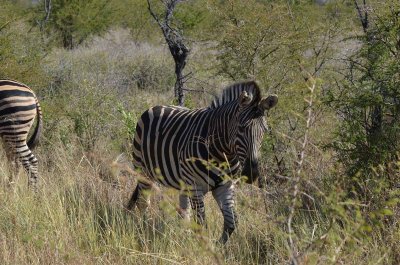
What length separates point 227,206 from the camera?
4812 millimetres

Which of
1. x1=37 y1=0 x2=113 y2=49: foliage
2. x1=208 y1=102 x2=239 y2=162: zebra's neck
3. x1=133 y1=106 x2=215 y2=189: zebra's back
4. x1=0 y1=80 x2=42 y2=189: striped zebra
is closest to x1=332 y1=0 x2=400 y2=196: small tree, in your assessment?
x1=208 y1=102 x2=239 y2=162: zebra's neck

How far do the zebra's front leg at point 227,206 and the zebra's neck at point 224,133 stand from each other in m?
0.26

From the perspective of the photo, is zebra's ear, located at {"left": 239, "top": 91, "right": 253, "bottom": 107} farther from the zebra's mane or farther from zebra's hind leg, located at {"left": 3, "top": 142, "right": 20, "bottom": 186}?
zebra's hind leg, located at {"left": 3, "top": 142, "right": 20, "bottom": 186}

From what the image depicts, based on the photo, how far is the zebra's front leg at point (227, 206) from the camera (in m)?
4.68

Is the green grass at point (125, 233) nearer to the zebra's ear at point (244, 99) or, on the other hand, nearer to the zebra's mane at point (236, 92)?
the zebra's ear at point (244, 99)

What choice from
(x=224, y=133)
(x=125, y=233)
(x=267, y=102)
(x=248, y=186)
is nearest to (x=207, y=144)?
(x=224, y=133)

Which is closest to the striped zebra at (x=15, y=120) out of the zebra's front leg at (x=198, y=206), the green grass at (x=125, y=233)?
the green grass at (x=125, y=233)

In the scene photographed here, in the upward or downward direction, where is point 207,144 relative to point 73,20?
downward

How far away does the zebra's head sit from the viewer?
4332 millimetres

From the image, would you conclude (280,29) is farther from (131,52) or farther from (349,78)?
(131,52)

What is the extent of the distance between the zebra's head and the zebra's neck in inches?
3.3

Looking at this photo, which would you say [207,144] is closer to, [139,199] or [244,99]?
[244,99]

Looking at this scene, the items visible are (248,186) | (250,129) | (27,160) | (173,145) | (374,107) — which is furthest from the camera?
(27,160)

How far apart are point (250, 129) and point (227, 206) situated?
73cm
